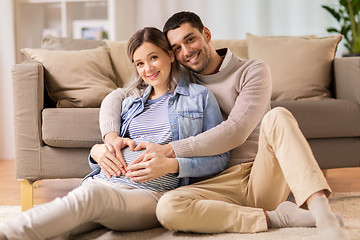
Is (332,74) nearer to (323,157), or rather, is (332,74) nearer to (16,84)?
(323,157)

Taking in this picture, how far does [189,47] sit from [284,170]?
0.65 meters

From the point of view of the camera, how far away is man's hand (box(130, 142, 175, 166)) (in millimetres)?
1547

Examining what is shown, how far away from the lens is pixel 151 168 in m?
1.50

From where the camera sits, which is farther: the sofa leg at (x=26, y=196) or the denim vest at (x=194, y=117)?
the sofa leg at (x=26, y=196)

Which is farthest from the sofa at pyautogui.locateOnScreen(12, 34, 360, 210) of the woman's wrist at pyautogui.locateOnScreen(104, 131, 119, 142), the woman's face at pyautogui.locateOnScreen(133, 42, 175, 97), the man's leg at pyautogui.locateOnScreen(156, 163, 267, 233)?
the man's leg at pyautogui.locateOnScreen(156, 163, 267, 233)

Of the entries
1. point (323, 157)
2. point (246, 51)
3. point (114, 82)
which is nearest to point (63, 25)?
point (114, 82)

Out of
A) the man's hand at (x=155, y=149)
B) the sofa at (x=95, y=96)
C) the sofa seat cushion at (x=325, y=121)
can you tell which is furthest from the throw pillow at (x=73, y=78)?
the sofa seat cushion at (x=325, y=121)

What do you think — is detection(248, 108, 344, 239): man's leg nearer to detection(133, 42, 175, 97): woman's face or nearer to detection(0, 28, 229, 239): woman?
detection(0, 28, 229, 239): woman

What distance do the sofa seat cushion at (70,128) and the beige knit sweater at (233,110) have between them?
0.32m

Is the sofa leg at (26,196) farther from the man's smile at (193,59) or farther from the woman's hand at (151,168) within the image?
the man's smile at (193,59)

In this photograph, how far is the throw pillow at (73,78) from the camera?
241 cm

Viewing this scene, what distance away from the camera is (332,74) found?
8.84 feet

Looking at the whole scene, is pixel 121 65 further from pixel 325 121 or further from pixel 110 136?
pixel 325 121

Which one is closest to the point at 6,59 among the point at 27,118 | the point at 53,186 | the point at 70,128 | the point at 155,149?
the point at 53,186
